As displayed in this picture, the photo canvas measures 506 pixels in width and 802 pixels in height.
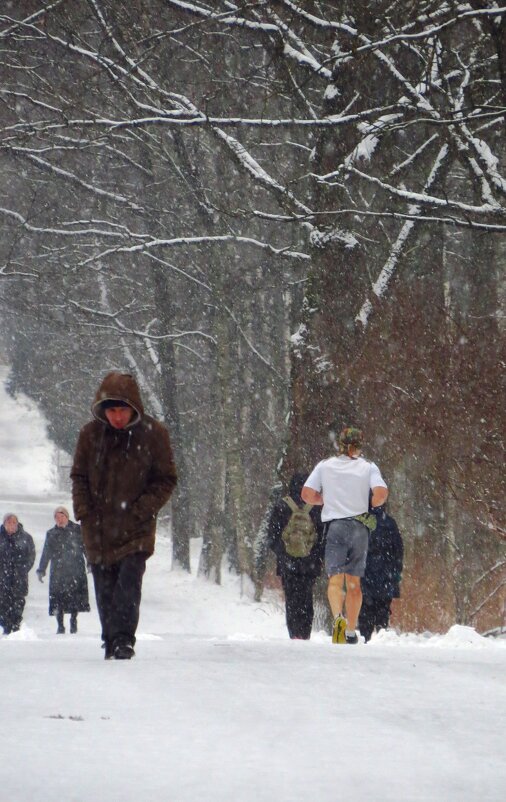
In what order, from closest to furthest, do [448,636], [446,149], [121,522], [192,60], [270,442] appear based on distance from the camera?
1. [121,522]
2. [448,636]
3. [446,149]
4. [192,60]
5. [270,442]

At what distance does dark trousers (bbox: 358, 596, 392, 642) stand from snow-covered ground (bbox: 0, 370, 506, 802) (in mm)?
2634

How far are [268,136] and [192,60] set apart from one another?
2.93 m

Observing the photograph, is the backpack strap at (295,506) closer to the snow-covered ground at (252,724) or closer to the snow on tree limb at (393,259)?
the snow-covered ground at (252,724)

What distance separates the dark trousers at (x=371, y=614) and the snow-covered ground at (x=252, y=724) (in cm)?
263

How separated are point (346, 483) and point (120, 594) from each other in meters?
3.03

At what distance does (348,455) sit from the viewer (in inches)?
418

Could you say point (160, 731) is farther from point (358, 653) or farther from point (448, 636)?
point (448, 636)

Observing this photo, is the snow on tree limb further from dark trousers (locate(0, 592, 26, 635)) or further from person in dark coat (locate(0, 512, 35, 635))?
dark trousers (locate(0, 592, 26, 635))

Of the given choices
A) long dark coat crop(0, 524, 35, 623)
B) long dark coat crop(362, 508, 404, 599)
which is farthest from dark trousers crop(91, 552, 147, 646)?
long dark coat crop(0, 524, 35, 623)

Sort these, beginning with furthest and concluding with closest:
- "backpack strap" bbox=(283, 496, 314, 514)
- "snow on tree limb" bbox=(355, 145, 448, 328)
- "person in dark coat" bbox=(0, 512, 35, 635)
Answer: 1. "snow on tree limb" bbox=(355, 145, 448, 328)
2. "person in dark coat" bbox=(0, 512, 35, 635)
3. "backpack strap" bbox=(283, 496, 314, 514)

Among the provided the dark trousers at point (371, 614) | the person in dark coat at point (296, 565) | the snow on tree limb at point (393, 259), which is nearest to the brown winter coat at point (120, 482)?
the person in dark coat at point (296, 565)

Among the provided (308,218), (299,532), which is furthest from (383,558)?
(308,218)

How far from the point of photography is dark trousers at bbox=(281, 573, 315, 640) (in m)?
11.5

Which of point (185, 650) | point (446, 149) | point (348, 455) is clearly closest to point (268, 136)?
point (446, 149)
